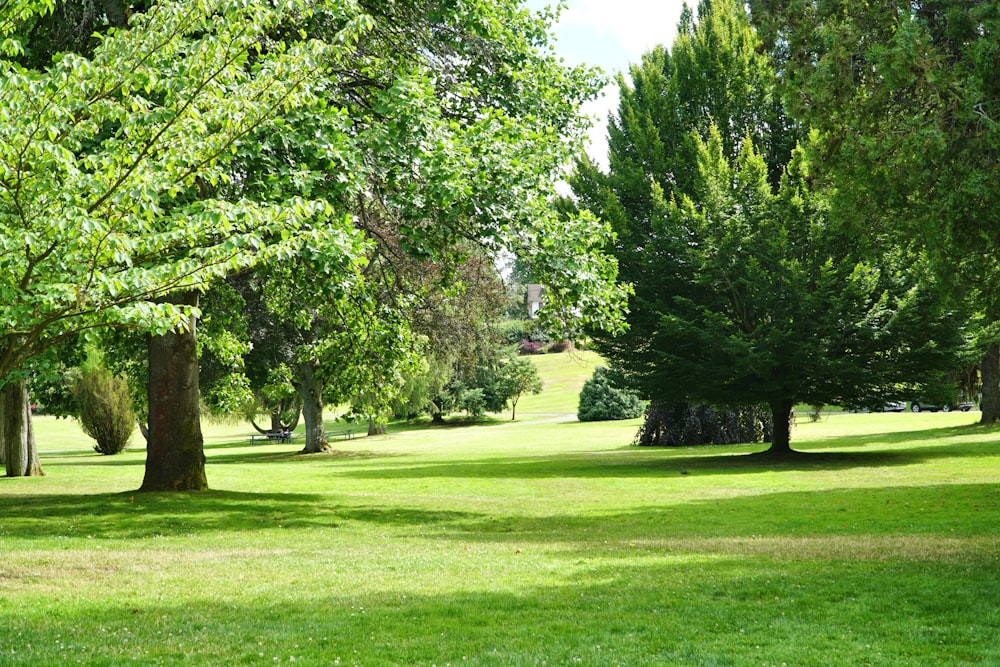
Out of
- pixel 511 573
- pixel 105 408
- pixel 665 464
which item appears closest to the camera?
pixel 511 573

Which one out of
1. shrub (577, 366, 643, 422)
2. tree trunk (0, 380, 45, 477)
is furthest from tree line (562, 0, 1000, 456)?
shrub (577, 366, 643, 422)

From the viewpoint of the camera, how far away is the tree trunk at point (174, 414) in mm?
18672

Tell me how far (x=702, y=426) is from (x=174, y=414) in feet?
94.8

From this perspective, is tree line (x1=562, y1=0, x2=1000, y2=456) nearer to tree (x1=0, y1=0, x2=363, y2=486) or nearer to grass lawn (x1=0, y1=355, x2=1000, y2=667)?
grass lawn (x1=0, y1=355, x2=1000, y2=667)

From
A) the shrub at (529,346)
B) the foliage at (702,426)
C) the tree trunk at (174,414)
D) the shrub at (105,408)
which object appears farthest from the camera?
the shrub at (529,346)

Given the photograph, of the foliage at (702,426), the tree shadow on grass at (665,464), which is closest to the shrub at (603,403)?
the foliage at (702,426)

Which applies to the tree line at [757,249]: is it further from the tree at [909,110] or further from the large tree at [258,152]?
the large tree at [258,152]

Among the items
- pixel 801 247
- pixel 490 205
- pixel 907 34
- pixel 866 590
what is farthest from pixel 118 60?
pixel 801 247

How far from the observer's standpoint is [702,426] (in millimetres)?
42938

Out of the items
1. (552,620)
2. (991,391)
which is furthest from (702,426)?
(552,620)

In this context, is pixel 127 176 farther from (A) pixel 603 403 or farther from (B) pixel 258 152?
(A) pixel 603 403

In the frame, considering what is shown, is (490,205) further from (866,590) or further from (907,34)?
(866,590)

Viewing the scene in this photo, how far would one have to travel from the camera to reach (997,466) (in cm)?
2666

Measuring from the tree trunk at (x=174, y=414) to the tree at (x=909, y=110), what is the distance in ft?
39.8
